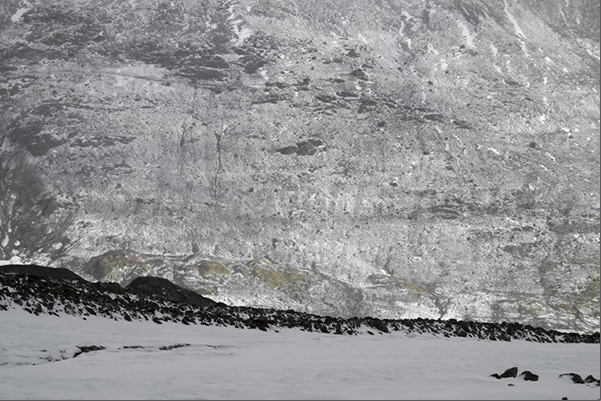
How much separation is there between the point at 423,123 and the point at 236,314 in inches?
7073

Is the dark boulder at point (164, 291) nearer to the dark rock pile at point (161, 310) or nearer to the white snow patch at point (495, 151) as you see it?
the dark rock pile at point (161, 310)

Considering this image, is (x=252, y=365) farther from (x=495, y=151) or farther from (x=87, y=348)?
(x=495, y=151)

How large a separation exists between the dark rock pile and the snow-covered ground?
2.75 ft

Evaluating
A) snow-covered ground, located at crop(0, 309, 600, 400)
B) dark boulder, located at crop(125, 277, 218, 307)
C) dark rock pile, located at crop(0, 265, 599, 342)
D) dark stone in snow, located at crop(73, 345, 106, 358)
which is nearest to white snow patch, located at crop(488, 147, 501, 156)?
dark rock pile, located at crop(0, 265, 599, 342)

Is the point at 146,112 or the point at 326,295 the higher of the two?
the point at 146,112

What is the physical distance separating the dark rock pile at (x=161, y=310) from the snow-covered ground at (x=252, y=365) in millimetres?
838

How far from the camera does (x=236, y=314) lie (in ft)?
80.8

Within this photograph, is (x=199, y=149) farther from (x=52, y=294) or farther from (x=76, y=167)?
(x=52, y=294)

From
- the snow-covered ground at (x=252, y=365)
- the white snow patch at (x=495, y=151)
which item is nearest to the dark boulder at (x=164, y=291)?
the snow-covered ground at (x=252, y=365)

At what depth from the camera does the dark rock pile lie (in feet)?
59.8

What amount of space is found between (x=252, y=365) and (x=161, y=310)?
10116 millimetres

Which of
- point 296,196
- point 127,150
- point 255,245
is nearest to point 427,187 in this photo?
point 296,196

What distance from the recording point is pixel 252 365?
12148mm

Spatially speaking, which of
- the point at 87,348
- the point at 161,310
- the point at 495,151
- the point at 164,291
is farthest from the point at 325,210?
the point at 87,348
